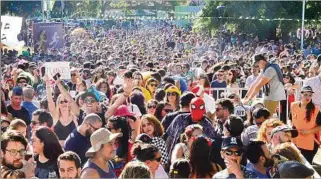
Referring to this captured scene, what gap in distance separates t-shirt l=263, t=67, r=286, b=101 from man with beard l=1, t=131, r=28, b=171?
4.83 meters

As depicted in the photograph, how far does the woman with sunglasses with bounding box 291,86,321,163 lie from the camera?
8125 millimetres

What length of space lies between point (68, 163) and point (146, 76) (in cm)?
593

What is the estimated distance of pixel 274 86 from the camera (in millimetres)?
9586

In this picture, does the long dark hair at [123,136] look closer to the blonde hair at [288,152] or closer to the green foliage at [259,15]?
the blonde hair at [288,152]

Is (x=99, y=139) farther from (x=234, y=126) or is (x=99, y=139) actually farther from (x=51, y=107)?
(x=51, y=107)

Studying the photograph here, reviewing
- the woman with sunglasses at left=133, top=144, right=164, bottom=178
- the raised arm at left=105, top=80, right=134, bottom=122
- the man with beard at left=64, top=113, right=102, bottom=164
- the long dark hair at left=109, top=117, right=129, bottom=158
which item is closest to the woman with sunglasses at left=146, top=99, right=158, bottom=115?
the raised arm at left=105, top=80, right=134, bottom=122

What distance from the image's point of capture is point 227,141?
17.4 ft

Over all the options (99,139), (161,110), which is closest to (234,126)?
(99,139)

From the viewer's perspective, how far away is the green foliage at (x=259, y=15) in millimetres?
21344

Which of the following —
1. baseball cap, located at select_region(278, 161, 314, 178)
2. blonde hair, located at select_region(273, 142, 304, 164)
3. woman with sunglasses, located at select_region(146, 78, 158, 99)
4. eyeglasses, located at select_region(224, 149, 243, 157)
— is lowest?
A: woman with sunglasses, located at select_region(146, 78, 158, 99)

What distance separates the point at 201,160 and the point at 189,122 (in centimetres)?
140

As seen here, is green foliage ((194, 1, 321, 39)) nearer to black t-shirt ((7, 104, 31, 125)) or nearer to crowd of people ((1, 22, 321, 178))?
crowd of people ((1, 22, 321, 178))

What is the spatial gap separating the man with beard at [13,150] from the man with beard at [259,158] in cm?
172

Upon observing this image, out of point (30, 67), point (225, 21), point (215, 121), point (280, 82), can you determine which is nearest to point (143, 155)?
point (215, 121)
